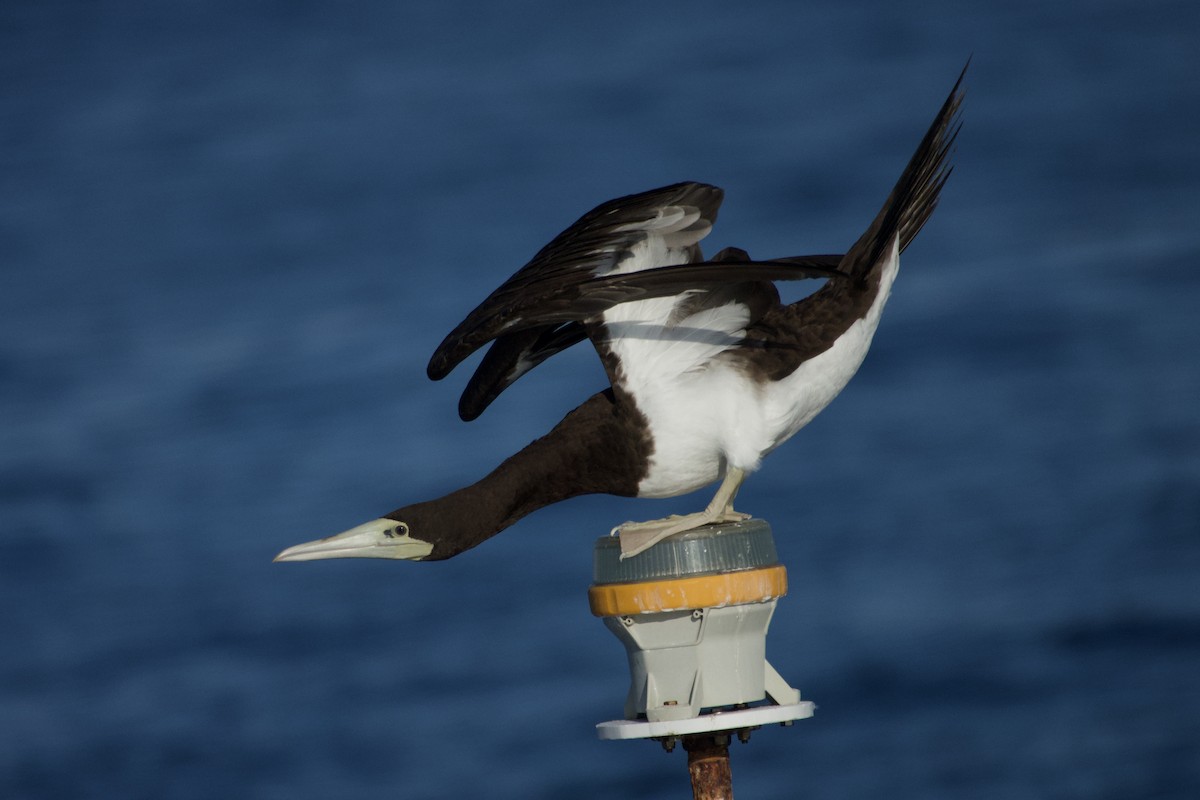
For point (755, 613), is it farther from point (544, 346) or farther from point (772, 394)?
point (544, 346)

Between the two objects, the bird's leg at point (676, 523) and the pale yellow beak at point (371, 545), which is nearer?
the bird's leg at point (676, 523)

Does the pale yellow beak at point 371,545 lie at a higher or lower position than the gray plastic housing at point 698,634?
higher

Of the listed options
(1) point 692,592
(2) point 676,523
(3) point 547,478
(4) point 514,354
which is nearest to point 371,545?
(3) point 547,478

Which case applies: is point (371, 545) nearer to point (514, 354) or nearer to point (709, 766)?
point (514, 354)

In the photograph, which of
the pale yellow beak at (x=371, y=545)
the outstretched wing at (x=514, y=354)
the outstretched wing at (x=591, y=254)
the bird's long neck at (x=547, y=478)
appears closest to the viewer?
the outstretched wing at (x=591, y=254)

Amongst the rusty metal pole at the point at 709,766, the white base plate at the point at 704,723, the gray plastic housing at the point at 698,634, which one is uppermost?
the gray plastic housing at the point at 698,634

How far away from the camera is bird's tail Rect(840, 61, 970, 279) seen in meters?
3.90

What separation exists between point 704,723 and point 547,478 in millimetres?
1156

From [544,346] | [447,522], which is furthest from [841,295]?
[447,522]

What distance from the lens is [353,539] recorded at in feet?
12.2

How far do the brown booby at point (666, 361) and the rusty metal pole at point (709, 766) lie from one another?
674 millimetres

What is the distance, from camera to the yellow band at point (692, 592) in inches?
116

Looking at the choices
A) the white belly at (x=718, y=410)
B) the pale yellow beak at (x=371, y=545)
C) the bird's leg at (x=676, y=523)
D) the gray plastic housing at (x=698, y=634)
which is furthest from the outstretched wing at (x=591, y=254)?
the gray plastic housing at (x=698, y=634)

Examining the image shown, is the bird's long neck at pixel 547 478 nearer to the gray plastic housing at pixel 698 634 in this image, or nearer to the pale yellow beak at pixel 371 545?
the pale yellow beak at pixel 371 545
